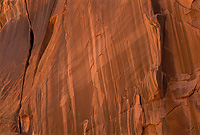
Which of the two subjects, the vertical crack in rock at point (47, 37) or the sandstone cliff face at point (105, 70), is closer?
the sandstone cliff face at point (105, 70)

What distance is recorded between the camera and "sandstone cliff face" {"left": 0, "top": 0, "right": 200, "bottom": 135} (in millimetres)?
6453

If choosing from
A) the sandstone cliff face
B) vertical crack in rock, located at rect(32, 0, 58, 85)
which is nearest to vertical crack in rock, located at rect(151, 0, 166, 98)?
the sandstone cliff face

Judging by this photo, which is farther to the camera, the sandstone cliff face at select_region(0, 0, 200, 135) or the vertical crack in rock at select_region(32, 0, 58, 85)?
the vertical crack in rock at select_region(32, 0, 58, 85)

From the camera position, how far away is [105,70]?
25.4 ft

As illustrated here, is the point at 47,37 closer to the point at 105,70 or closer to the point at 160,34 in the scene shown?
the point at 105,70

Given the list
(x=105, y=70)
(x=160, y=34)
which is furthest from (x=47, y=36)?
(x=160, y=34)

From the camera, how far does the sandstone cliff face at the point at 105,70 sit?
21.2ft

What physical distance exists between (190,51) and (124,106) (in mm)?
1903

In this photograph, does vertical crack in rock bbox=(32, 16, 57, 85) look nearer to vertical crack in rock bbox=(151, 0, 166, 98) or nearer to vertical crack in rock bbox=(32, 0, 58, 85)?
vertical crack in rock bbox=(32, 0, 58, 85)

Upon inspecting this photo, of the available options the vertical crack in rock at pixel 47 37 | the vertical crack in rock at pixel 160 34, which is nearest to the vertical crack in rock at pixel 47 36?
the vertical crack in rock at pixel 47 37

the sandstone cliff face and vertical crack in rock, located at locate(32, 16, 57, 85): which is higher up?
vertical crack in rock, located at locate(32, 16, 57, 85)

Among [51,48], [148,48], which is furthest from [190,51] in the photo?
[51,48]

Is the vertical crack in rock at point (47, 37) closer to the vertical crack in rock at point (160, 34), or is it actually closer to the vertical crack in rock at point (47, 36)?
the vertical crack in rock at point (47, 36)

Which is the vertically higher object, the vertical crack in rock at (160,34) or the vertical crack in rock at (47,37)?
the vertical crack in rock at (47,37)
